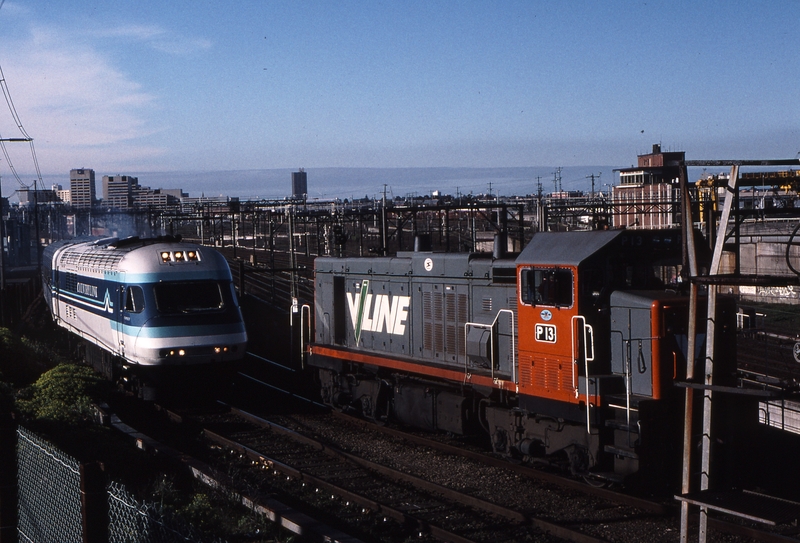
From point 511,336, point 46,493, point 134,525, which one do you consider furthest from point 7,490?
point 511,336

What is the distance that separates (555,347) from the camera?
10992 millimetres

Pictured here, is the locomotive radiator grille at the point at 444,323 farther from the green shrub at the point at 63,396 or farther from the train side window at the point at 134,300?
the train side window at the point at 134,300

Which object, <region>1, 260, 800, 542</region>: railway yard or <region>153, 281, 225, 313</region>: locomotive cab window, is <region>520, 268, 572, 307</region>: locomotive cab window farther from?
<region>153, 281, 225, 313</region>: locomotive cab window

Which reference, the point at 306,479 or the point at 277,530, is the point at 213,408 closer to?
the point at 306,479

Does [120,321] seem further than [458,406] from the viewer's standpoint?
Yes

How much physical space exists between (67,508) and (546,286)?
6.98 m

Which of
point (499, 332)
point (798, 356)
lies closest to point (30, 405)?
point (499, 332)

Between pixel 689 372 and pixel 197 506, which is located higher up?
pixel 689 372

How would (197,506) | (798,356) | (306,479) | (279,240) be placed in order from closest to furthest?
1. (197,506)
2. (306,479)
3. (798,356)
4. (279,240)

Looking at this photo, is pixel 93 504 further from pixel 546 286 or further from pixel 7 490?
pixel 546 286

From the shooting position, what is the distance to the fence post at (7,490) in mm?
5875

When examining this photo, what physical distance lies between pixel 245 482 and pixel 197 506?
2.17 m

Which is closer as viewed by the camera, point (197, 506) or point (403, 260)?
point (197, 506)

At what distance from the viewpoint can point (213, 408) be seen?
58.5 feet
